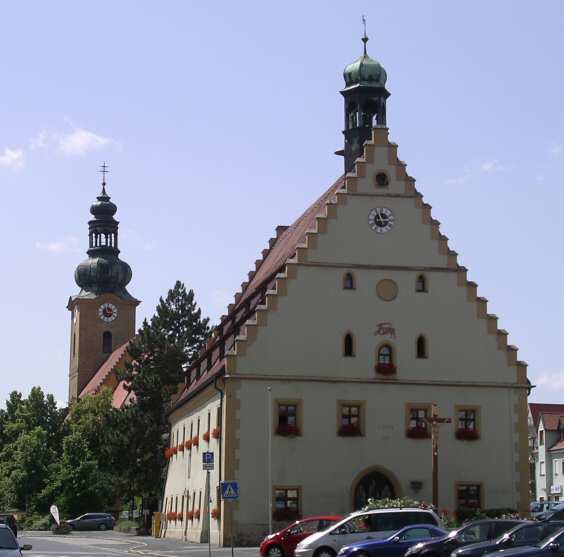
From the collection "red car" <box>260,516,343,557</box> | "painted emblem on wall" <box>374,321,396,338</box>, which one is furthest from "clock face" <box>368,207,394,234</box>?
"red car" <box>260,516,343,557</box>

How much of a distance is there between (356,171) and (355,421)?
35.1ft

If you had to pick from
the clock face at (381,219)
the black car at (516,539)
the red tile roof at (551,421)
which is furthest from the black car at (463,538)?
the red tile roof at (551,421)

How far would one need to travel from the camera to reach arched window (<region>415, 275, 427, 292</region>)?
57.5 m

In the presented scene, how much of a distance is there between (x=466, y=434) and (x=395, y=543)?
20.9 meters

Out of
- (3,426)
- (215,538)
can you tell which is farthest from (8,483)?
(215,538)

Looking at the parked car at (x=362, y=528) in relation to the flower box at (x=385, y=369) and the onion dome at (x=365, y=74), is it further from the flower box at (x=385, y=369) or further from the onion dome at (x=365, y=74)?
the onion dome at (x=365, y=74)

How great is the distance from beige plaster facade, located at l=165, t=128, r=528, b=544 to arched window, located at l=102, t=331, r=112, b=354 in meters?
75.2

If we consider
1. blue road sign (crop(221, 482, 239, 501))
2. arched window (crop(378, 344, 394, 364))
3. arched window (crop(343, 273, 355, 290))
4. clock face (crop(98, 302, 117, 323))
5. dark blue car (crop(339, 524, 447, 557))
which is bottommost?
dark blue car (crop(339, 524, 447, 557))

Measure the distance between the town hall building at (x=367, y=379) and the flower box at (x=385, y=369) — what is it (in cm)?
9

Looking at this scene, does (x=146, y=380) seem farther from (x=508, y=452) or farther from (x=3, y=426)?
(x=3, y=426)

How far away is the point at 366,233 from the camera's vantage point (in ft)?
188

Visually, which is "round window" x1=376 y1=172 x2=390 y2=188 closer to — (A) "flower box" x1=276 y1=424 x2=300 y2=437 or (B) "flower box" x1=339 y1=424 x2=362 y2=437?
(B) "flower box" x1=339 y1=424 x2=362 y2=437

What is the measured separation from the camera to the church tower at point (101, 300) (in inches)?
5069

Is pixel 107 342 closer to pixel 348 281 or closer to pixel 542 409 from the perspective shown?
pixel 542 409
